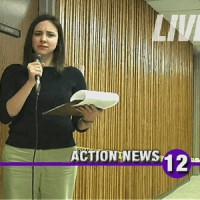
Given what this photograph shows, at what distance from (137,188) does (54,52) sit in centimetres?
308

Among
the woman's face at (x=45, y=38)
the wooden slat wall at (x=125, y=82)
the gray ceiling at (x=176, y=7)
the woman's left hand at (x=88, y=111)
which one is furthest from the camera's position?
the gray ceiling at (x=176, y=7)

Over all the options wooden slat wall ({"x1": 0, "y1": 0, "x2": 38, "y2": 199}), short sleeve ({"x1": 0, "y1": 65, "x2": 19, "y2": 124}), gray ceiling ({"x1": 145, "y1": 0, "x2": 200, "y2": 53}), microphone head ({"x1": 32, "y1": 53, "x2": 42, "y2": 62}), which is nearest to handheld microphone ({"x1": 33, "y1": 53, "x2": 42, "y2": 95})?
microphone head ({"x1": 32, "y1": 53, "x2": 42, "y2": 62})

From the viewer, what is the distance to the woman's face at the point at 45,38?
1.66 m

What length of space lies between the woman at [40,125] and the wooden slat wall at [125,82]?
1.23 metres

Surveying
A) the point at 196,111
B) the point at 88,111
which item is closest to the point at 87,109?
the point at 88,111

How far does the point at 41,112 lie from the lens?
159 centimetres

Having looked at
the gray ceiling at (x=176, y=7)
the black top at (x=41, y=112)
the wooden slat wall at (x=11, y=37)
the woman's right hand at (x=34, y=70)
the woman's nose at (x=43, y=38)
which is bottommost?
the black top at (x=41, y=112)

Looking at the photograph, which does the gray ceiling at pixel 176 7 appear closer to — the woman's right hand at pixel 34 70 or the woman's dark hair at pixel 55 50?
the woman's dark hair at pixel 55 50

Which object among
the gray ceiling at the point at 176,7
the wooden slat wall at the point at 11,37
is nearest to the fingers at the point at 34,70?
the wooden slat wall at the point at 11,37

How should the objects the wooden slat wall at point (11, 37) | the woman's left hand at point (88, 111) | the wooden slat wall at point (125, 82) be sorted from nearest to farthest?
the woman's left hand at point (88, 111) < the wooden slat wall at point (11, 37) < the wooden slat wall at point (125, 82)

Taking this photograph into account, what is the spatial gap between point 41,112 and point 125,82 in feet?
8.29

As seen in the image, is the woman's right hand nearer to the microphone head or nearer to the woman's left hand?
the microphone head

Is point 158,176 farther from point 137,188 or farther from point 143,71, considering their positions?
point 143,71

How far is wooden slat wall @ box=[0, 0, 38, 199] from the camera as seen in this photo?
228cm
